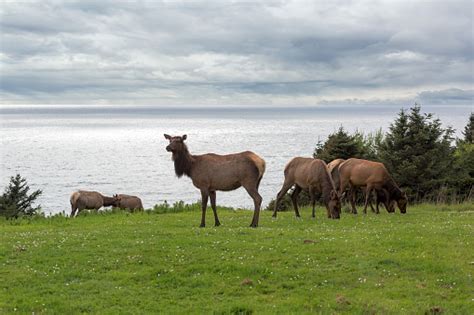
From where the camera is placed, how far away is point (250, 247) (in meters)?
14.6

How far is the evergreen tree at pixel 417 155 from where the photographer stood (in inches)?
1494

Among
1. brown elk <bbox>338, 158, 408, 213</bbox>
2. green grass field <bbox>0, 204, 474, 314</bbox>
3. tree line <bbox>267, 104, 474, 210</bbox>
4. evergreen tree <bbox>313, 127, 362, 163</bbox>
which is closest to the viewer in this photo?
green grass field <bbox>0, 204, 474, 314</bbox>

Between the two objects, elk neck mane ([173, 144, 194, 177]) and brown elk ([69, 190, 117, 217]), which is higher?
elk neck mane ([173, 144, 194, 177])

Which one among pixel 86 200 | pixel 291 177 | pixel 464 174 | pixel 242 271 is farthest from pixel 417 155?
pixel 242 271

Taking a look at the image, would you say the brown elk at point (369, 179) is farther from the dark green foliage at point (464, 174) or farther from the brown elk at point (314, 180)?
the dark green foliage at point (464, 174)

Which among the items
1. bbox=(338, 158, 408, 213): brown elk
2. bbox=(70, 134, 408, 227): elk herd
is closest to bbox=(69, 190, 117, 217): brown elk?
bbox=(70, 134, 408, 227): elk herd

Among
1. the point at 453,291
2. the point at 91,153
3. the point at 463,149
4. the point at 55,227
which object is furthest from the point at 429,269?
the point at 91,153

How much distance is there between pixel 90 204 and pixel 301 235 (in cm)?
1933

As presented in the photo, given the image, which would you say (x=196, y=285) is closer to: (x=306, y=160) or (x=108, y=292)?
Result: (x=108, y=292)

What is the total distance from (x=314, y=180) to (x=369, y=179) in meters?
3.22

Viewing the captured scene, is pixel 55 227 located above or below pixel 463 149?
below

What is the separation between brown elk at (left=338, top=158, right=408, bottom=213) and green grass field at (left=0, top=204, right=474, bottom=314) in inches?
269

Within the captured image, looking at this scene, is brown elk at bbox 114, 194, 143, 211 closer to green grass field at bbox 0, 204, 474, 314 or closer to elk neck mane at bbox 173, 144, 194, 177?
elk neck mane at bbox 173, 144, 194, 177

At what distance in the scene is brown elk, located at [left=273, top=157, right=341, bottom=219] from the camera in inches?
862
